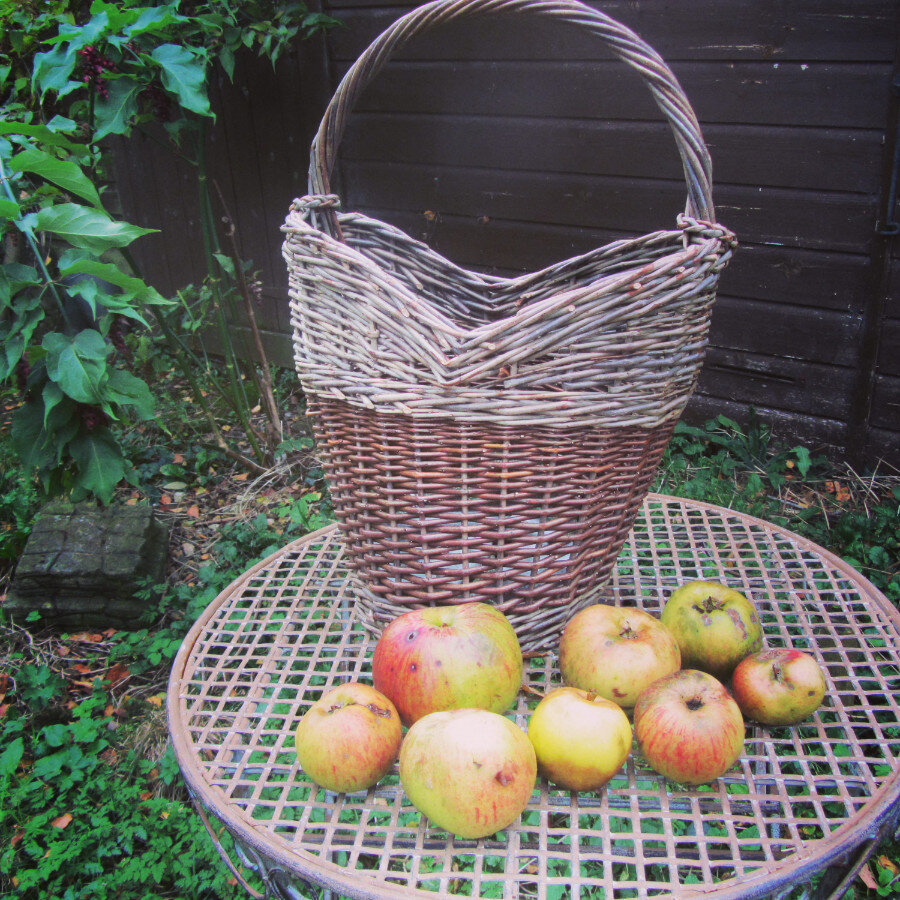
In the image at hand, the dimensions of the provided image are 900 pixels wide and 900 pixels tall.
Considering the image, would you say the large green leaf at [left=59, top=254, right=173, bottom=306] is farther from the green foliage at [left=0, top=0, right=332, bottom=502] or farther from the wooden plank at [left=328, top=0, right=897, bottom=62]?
the wooden plank at [left=328, top=0, right=897, bottom=62]

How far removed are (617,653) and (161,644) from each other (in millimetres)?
1502

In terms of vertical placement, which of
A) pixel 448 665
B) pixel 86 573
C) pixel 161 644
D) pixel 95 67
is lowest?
pixel 161 644

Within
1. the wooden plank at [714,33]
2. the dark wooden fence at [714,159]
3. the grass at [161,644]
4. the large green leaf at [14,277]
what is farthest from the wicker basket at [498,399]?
the dark wooden fence at [714,159]

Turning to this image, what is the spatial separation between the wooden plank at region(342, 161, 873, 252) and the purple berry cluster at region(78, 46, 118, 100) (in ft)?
4.29

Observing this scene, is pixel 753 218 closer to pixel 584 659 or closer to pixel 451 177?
pixel 451 177

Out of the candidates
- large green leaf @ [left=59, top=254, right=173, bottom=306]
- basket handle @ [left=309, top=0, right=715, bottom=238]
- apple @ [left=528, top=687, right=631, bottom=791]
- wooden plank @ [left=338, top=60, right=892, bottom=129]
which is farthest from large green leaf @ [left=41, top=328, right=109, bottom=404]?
wooden plank @ [left=338, top=60, right=892, bottom=129]

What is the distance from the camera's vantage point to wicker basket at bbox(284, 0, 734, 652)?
0.94m

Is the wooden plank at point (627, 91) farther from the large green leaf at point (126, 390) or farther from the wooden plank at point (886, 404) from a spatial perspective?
the large green leaf at point (126, 390)

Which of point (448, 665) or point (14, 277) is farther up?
point (14, 277)

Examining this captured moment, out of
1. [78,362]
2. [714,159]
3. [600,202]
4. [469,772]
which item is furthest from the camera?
[600,202]

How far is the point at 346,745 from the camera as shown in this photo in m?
0.86

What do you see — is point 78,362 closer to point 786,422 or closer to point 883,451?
point 786,422

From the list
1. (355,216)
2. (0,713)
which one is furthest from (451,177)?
(0,713)

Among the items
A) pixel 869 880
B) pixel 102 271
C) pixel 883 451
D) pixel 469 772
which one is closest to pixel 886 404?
pixel 883 451
